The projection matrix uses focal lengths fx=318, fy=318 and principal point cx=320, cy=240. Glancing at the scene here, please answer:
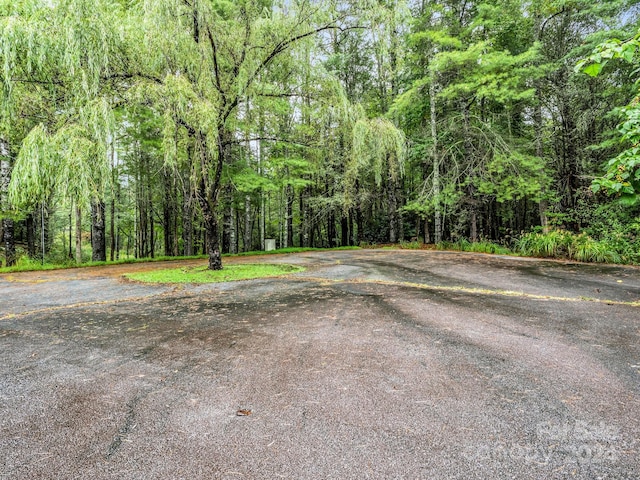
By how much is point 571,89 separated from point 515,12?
13.0 ft

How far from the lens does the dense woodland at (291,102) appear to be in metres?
5.55

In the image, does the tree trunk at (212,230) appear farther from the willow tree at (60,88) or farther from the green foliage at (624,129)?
the green foliage at (624,129)

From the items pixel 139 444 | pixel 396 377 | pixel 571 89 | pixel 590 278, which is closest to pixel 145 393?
pixel 139 444

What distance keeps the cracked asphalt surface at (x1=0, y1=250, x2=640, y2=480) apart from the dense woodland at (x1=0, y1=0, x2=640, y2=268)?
5.94ft

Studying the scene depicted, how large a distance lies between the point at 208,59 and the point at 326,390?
24.9 ft

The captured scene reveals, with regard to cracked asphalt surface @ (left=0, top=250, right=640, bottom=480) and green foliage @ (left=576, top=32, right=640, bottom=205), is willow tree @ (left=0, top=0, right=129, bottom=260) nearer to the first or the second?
cracked asphalt surface @ (left=0, top=250, right=640, bottom=480)

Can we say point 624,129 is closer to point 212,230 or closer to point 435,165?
point 212,230

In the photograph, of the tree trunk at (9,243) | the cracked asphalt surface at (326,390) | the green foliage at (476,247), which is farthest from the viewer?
the green foliage at (476,247)

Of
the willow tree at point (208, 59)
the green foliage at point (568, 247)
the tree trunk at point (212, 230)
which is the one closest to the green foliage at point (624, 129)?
the willow tree at point (208, 59)

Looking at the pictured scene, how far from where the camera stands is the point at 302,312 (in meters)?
4.25

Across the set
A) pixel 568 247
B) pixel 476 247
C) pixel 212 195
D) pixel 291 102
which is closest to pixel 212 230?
pixel 212 195

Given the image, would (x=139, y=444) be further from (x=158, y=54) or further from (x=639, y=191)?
(x=158, y=54)

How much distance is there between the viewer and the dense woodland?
18.2 ft

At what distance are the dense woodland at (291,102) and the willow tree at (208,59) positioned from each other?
3 centimetres
